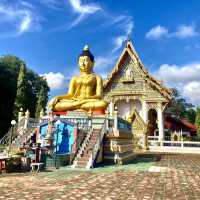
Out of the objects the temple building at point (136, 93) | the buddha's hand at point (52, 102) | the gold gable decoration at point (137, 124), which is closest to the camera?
the buddha's hand at point (52, 102)

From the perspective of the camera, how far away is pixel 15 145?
11.8 meters

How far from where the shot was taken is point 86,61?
52.7ft

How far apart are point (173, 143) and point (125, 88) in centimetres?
739

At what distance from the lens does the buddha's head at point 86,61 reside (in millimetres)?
16094

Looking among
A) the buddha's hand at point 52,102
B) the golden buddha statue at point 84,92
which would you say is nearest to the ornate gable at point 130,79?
the golden buddha statue at point 84,92

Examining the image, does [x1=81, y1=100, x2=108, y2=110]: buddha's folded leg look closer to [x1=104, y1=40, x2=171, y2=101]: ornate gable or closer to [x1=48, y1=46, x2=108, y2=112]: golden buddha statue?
[x1=48, y1=46, x2=108, y2=112]: golden buddha statue

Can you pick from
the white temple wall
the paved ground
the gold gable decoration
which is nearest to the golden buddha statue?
the paved ground

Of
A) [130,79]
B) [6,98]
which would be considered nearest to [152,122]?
[130,79]

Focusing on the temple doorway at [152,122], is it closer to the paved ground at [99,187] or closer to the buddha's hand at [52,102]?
the buddha's hand at [52,102]

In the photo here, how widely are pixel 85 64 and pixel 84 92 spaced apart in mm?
1539

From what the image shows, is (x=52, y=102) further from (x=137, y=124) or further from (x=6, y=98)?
(x=6, y=98)

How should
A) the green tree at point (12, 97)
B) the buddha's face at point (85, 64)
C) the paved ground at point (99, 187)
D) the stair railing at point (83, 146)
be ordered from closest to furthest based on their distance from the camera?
the paved ground at point (99, 187), the stair railing at point (83, 146), the buddha's face at point (85, 64), the green tree at point (12, 97)

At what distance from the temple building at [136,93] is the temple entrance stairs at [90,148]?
1480 centimetres

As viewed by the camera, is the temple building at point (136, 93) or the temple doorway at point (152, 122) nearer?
the temple building at point (136, 93)
